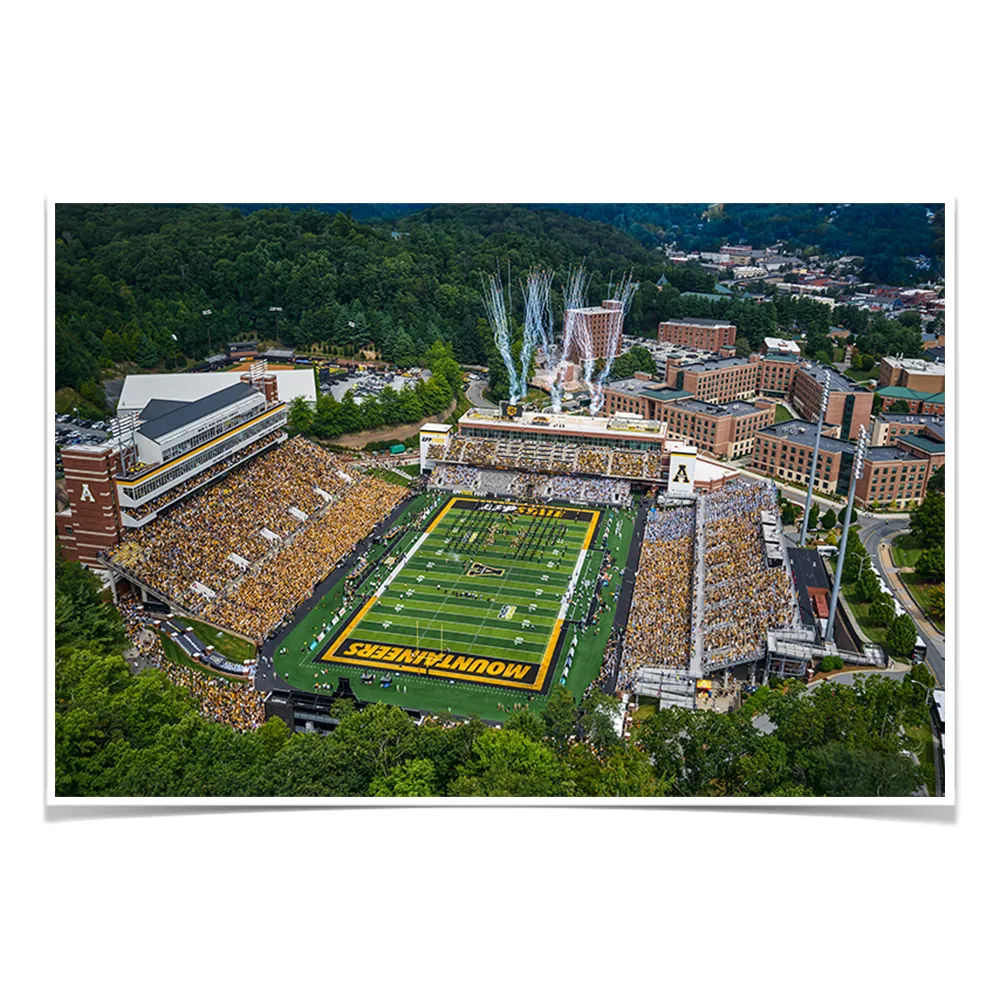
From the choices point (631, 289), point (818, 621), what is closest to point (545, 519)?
point (818, 621)

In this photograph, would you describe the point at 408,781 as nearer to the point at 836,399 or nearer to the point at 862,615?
the point at 862,615

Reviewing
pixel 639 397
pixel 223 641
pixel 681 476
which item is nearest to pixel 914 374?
pixel 639 397

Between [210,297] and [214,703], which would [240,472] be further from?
[210,297]

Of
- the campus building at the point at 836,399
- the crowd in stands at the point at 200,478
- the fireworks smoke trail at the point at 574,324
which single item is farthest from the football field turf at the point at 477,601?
the fireworks smoke trail at the point at 574,324

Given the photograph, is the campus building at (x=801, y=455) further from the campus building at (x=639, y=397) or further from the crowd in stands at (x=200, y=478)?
the crowd in stands at (x=200, y=478)

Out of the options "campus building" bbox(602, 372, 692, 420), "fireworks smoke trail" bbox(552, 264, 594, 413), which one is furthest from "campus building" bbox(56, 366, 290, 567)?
"campus building" bbox(602, 372, 692, 420)

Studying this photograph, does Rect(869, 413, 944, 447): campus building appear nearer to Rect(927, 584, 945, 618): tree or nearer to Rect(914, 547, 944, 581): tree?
Rect(914, 547, 944, 581): tree
